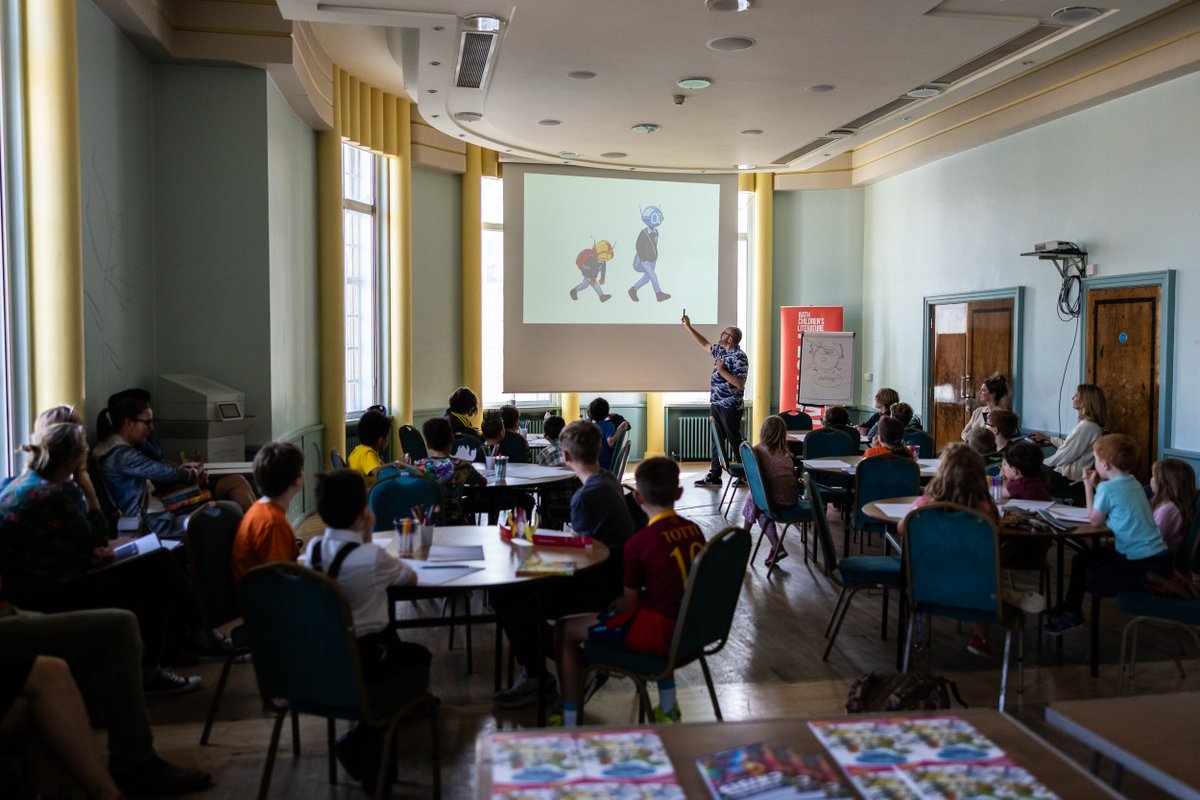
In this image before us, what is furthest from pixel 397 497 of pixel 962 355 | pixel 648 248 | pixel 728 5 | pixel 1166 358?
pixel 962 355

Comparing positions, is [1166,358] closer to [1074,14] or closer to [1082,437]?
[1082,437]

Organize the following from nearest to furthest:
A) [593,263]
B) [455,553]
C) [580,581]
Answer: [455,553] < [580,581] < [593,263]

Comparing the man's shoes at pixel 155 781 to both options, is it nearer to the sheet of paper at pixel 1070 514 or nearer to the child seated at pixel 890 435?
the sheet of paper at pixel 1070 514

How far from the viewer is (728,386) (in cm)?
955

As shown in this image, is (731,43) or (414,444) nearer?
(731,43)

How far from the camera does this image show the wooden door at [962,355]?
885cm

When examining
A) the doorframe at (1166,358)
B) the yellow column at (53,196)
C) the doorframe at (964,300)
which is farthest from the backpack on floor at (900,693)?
the doorframe at (964,300)

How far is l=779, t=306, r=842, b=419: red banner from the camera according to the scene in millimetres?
11195

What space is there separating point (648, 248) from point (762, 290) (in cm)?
200

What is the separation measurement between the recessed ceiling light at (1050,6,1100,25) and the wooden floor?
3516 mm

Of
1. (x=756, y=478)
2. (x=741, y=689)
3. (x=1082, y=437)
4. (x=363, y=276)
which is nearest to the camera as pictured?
(x=741, y=689)

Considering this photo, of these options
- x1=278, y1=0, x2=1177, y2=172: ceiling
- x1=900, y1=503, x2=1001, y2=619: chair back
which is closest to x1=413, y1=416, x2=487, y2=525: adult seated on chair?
x1=900, y1=503, x2=1001, y2=619: chair back

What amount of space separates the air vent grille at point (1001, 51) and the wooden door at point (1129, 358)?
82.7 inches

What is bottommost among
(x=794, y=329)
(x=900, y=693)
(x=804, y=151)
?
(x=900, y=693)
